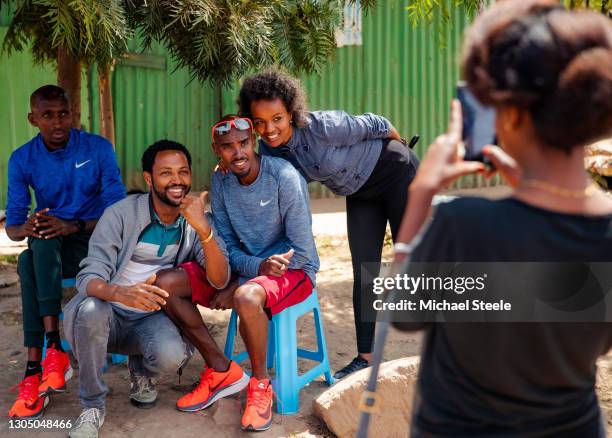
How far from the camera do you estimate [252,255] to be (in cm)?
378

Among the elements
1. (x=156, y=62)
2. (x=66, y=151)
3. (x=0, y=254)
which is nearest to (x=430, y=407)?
(x=66, y=151)

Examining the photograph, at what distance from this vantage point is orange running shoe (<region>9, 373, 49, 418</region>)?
11.4 ft

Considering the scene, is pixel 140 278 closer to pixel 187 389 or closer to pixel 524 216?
pixel 187 389

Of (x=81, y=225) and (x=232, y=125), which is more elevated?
(x=232, y=125)

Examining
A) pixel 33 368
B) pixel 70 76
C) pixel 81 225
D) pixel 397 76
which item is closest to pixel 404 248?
pixel 33 368

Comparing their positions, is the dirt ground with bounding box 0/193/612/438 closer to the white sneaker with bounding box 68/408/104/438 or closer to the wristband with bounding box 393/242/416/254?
the white sneaker with bounding box 68/408/104/438

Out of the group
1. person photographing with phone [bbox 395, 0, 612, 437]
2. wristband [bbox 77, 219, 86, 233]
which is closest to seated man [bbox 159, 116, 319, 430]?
wristband [bbox 77, 219, 86, 233]

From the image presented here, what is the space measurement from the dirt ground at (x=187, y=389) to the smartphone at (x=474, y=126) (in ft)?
7.06

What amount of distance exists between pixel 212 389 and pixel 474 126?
238 cm

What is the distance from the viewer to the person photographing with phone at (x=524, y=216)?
1.39 meters

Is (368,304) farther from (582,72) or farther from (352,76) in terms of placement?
(352,76)

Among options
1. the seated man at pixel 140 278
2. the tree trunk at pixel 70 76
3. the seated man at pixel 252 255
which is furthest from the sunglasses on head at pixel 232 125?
the tree trunk at pixel 70 76

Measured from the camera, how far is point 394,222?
4020mm

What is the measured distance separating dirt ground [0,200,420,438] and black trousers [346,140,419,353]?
0.48m
